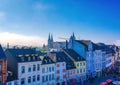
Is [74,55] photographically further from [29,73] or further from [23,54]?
[23,54]

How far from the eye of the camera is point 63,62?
70562mm

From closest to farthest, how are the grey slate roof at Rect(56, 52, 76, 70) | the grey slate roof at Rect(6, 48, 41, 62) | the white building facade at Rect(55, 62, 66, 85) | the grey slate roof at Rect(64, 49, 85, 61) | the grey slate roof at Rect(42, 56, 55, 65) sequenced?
the grey slate roof at Rect(6, 48, 41, 62) → the grey slate roof at Rect(42, 56, 55, 65) → the white building facade at Rect(55, 62, 66, 85) → the grey slate roof at Rect(56, 52, 76, 70) → the grey slate roof at Rect(64, 49, 85, 61)

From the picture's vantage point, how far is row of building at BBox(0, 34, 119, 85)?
54906mm

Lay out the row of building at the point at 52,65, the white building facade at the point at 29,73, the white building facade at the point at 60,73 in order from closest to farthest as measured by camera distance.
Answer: the row of building at the point at 52,65 → the white building facade at the point at 29,73 → the white building facade at the point at 60,73

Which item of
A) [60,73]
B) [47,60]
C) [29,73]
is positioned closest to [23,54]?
[29,73]

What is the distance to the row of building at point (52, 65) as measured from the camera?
5491 centimetres

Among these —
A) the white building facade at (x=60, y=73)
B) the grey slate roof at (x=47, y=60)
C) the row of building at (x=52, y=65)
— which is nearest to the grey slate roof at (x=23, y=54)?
the row of building at (x=52, y=65)


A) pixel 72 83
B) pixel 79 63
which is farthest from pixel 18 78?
pixel 79 63

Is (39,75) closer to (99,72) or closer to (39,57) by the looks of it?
(39,57)

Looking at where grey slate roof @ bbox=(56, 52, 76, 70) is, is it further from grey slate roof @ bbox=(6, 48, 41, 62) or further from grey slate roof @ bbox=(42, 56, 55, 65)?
grey slate roof @ bbox=(6, 48, 41, 62)

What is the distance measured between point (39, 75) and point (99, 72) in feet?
149

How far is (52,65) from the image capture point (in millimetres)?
66250

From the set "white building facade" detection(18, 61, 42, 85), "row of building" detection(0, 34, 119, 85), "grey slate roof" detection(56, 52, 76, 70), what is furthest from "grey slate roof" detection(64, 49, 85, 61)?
"white building facade" detection(18, 61, 42, 85)

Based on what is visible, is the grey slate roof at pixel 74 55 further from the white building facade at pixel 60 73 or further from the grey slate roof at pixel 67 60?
the white building facade at pixel 60 73
